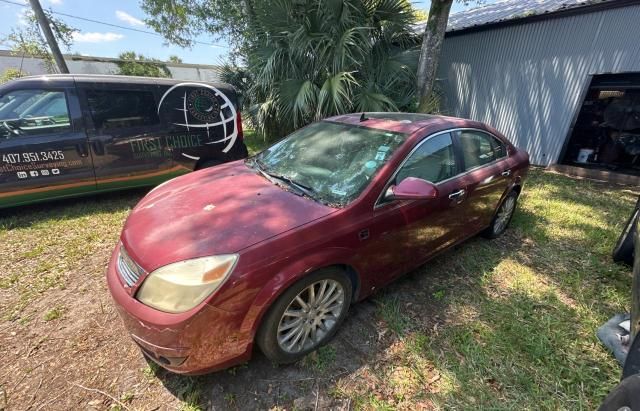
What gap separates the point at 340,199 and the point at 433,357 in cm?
129

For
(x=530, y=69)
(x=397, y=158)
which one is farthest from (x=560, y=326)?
(x=530, y=69)

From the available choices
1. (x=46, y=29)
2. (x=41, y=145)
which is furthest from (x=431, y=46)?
(x=46, y=29)

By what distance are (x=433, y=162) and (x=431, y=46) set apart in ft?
15.1

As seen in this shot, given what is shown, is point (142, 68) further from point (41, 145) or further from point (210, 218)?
point (210, 218)

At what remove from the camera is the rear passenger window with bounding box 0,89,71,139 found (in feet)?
12.0

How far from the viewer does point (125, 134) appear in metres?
4.34

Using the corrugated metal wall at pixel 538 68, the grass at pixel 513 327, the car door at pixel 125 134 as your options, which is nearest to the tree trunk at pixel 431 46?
the corrugated metal wall at pixel 538 68

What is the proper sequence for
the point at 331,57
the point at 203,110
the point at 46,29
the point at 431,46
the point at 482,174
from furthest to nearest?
1. the point at 46,29
2. the point at 431,46
3. the point at 331,57
4. the point at 203,110
5. the point at 482,174

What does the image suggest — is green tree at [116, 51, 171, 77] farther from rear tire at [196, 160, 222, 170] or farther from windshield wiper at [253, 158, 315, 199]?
windshield wiper at [253, 158, 315, 199]

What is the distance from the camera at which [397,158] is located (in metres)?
2.28

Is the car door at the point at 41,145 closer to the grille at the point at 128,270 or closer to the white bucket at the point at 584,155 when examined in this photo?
the grille at the point at 128,270

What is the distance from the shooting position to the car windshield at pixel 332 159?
87.4 inches

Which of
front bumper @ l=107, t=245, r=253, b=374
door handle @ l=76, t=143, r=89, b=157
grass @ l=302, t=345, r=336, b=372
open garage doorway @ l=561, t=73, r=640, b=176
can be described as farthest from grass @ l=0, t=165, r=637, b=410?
open garage doorway @ l=561, t=73, r=640, b=176

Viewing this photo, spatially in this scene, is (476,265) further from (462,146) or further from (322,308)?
(322,308)
